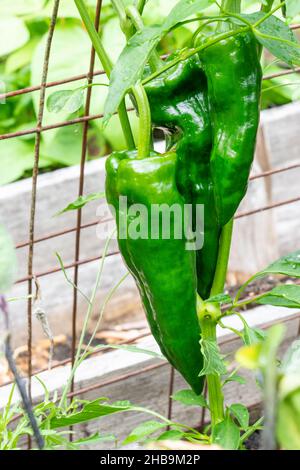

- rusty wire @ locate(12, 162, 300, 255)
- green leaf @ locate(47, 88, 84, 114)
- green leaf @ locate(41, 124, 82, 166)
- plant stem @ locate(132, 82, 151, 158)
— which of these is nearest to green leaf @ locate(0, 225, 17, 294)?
plant stem @ locate(132, 82, 151, 158)

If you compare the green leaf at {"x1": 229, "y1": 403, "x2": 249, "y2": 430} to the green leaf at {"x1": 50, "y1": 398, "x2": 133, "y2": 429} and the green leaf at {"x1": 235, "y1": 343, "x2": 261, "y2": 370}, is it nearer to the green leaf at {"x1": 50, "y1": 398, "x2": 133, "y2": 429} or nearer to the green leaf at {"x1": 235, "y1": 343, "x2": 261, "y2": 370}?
the green leaf at {"x1": 50, "y1": 398, "x2": 133, "y2": 429}

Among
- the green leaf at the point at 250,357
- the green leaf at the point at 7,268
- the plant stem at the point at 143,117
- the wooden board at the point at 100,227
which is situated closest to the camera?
the green leaf at the point at 250,357

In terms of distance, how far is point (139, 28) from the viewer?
0.83 m

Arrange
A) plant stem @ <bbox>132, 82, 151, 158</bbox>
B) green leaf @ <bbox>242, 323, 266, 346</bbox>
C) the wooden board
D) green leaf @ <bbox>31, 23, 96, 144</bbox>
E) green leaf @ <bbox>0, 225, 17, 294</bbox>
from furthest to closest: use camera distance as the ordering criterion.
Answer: green leaf @ <bbox>31, 23, 96, 144</bbox>, the wooden board, green leaf @ <bbox>242, 323, 266, 346</bbox>, plant stem @ <bbox>132, 82, 151, 158</bbox>, green leaf @ <bbox>0, 225, 17, 294</bbox>

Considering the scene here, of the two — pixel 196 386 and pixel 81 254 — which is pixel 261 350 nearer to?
pixel 196 386

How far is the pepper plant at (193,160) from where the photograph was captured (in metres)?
0.84

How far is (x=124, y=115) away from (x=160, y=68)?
0.07m

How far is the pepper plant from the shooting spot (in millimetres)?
835

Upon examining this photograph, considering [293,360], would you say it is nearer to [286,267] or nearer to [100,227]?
[286,267]

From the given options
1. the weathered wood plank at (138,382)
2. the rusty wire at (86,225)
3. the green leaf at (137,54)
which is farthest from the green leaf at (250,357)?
the weathered wood plank at (138,382)

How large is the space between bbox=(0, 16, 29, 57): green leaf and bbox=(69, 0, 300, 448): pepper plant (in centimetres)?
111

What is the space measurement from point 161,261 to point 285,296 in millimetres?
142

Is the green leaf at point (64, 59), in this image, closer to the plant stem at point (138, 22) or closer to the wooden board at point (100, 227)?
the wooden board at point (100, 227)

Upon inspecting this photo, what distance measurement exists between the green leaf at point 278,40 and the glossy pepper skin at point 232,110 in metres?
0.03
